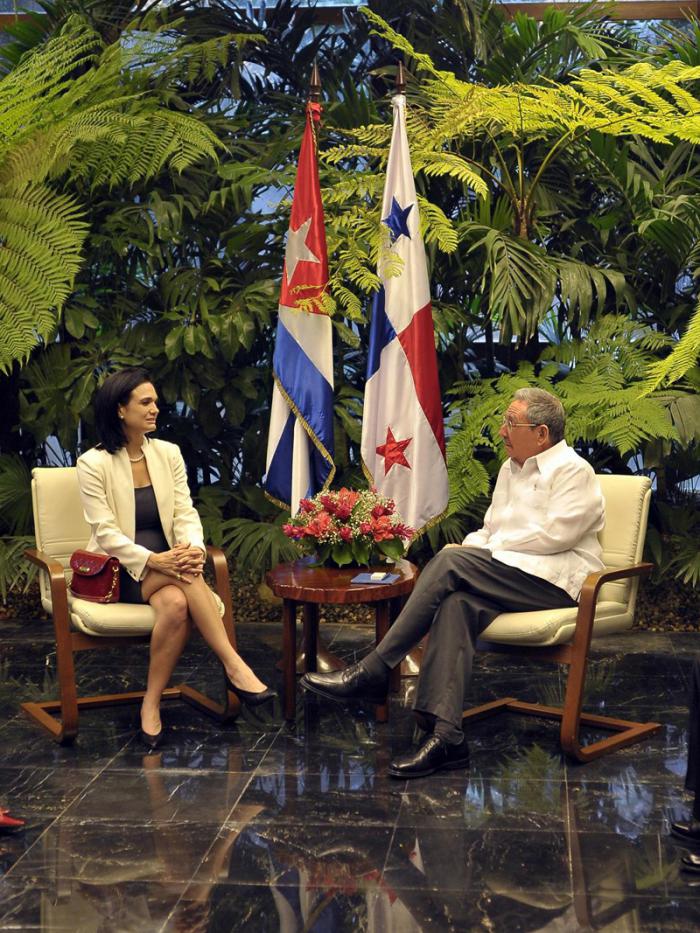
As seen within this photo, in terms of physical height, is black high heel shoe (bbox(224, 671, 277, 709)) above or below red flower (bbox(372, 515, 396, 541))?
below

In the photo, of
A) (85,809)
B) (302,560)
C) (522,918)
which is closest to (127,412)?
(302,560)

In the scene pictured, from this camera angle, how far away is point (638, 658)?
5.24 m

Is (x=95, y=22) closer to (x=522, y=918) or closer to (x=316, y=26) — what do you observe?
(x=316, y=26)

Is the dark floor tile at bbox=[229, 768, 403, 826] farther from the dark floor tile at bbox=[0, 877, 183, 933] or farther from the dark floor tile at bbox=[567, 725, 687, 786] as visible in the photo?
the dark floor tile at bbox=[567, 725, 687, 786]

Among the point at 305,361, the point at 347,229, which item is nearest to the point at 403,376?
the point at 305,361

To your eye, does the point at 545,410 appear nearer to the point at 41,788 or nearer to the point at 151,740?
the point at 151,740

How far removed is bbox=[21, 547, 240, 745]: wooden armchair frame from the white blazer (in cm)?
17

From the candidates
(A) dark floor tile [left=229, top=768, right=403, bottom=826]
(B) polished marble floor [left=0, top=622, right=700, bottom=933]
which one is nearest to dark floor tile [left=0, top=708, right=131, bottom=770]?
(B) polished marble floor [left=0, top=622, right=700, bottom=933]

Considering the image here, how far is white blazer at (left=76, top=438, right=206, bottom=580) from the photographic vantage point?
4309mm

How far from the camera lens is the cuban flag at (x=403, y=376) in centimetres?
530

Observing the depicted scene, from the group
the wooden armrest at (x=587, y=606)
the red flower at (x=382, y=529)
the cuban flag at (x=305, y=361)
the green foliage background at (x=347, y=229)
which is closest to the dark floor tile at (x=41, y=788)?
the red flower at (x=382, y=529)

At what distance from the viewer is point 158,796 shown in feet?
12.0

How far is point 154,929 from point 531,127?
418 cm

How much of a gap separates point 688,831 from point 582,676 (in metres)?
0.74
